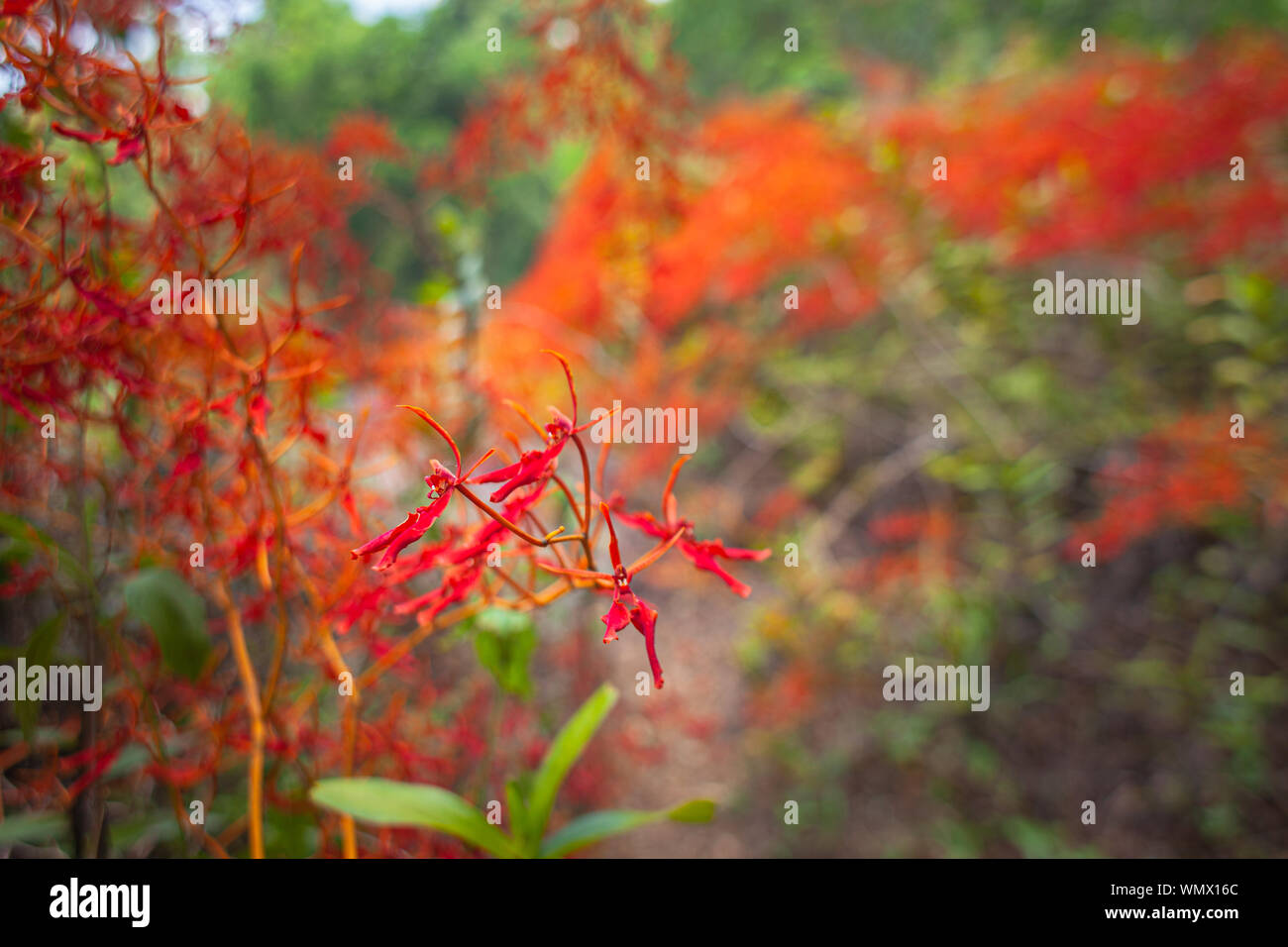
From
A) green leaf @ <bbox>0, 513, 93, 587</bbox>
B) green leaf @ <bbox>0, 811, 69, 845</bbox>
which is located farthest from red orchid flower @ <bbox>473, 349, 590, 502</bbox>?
green leaf @ <bbox>0, 811, 69, 845</bbox>

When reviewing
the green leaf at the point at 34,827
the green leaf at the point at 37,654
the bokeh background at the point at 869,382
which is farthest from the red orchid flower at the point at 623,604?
the bokeh background at the point at 869,382

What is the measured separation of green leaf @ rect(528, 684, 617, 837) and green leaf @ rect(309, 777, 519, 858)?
0.12ft

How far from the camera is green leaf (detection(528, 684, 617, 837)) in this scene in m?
0.63

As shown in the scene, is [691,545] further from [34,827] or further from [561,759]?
[34,827]

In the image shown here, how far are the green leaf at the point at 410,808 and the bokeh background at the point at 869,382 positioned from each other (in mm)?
465

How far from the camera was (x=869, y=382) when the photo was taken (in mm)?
2412

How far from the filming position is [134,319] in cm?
57

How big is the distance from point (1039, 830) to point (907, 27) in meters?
3.35

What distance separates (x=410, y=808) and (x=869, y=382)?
214 cm

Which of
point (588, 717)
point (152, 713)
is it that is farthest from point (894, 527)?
point (152, 713)

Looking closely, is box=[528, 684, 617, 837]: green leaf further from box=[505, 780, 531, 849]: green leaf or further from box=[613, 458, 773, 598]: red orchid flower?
box=[613, 458, 773, 598]: red orchid flower
